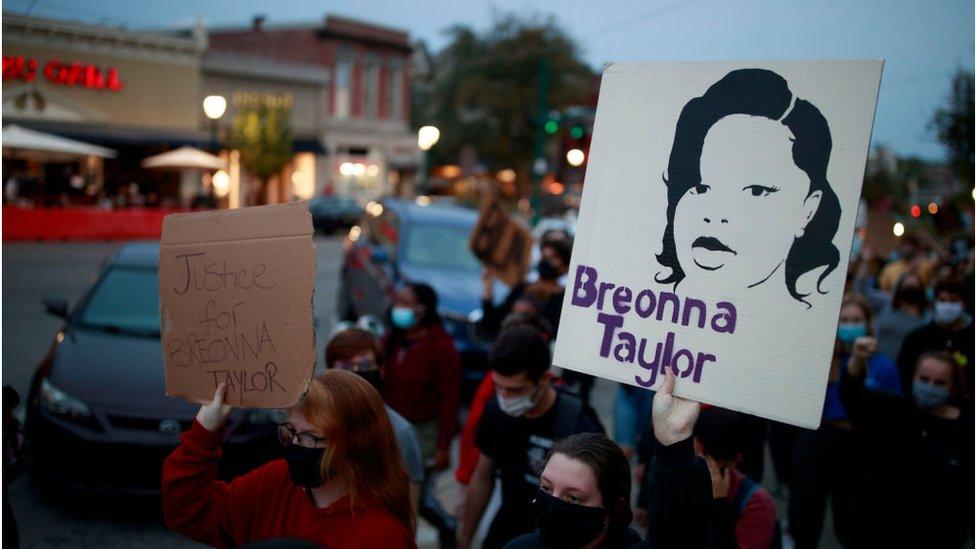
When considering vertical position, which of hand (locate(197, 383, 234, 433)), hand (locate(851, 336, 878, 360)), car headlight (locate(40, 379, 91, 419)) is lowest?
car headlight (locate(40, 379, 91, 419))

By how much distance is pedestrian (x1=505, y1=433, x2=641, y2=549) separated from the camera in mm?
2445

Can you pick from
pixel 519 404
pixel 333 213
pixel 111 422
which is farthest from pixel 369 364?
pixel 333 213

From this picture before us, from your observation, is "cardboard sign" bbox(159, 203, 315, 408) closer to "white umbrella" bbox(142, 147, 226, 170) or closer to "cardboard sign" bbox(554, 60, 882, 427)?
"cardboard sign" bbox(554, 60, 882, 427)

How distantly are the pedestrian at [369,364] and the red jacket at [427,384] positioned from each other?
94cm

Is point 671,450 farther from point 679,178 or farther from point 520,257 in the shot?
point 520,257

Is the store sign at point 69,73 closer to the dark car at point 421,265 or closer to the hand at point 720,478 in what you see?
the dark car at point 421,265

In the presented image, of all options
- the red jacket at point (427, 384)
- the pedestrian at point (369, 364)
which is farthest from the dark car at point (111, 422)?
the pedestrian at point (369, 364)

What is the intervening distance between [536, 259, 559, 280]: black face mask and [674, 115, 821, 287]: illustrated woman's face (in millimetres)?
4353

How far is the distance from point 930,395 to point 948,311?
6.58 ft

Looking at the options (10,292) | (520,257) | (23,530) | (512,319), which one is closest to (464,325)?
(520,257)

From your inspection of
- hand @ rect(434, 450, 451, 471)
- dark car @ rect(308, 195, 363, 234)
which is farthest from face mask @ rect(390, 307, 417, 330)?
dark car @ rect(308, 195, 363, 234)

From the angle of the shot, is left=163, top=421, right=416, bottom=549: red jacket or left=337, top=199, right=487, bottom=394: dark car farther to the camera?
left=337, top=199, right=487, bottom=394: dark car

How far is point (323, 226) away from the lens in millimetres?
34312

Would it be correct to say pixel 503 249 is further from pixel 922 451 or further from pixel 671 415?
pixel 671 415
